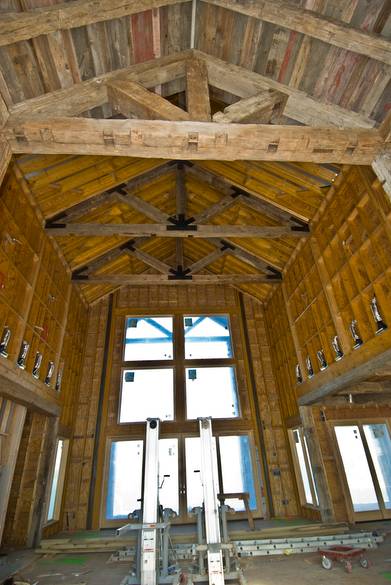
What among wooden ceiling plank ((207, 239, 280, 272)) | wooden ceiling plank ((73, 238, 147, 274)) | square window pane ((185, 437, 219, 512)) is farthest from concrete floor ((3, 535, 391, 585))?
wooden ceiling plank ((207, 239, 280, 272))

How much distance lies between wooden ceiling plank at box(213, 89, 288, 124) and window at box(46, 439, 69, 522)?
900cm

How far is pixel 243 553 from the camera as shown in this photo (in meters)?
6.33

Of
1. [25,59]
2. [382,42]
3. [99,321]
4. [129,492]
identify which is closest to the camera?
[382,42]

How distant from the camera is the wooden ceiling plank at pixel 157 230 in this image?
784 centimetres

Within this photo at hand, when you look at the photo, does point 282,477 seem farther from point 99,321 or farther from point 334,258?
point 99,321

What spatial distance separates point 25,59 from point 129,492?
1011 cm

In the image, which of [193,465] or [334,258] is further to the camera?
[193,465]

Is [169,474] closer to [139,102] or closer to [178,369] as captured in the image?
[178,369]

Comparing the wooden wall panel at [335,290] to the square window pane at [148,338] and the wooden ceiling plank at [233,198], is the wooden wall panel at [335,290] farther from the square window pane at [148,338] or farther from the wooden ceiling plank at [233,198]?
the square window pane at [148,338]

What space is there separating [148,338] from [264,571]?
24.2 feet

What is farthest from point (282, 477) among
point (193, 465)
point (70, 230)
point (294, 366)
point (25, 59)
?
point (25, 59)

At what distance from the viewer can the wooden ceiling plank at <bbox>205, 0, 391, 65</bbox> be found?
378 centimetres

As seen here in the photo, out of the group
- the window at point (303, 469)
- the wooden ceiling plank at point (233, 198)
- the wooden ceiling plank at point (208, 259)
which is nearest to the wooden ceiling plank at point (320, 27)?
the wooden ceiling plank at point (233, 198)

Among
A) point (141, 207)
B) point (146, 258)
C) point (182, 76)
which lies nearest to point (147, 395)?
point (146, 258)
